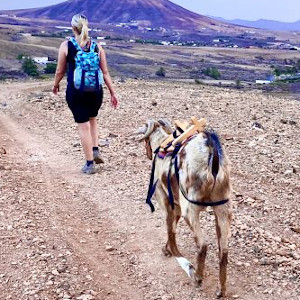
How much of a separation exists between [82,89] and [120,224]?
2.21m

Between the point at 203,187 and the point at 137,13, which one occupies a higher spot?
the point at 203,187

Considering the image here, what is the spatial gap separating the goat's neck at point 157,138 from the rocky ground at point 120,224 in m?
1.02

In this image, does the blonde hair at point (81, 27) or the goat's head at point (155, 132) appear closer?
the goat's head at point (155, 132)

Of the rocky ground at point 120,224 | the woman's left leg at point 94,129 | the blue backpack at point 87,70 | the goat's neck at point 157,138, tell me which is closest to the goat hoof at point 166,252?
the rocky ground at point 120,224

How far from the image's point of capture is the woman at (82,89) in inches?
295

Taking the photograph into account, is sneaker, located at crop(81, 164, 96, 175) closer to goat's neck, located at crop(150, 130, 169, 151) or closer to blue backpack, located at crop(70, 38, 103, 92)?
blue backpack, located at crop(70, 38, 103, 92)

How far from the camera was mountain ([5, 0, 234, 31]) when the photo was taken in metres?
177

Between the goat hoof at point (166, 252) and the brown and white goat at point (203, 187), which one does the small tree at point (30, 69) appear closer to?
the goat hoof at point (166, 252)

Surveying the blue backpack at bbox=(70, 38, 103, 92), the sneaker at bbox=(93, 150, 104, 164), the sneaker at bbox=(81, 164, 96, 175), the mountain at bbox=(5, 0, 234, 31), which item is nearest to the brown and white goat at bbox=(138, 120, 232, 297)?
the blue backpack at bbox=(70, 38, 103, 92)

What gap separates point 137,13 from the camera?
595 ft

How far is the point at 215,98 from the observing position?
56.9 feet

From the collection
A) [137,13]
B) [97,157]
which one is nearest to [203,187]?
[97,157]

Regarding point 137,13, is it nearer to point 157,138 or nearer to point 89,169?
point 89,169

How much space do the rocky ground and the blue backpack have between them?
1.35 metres
